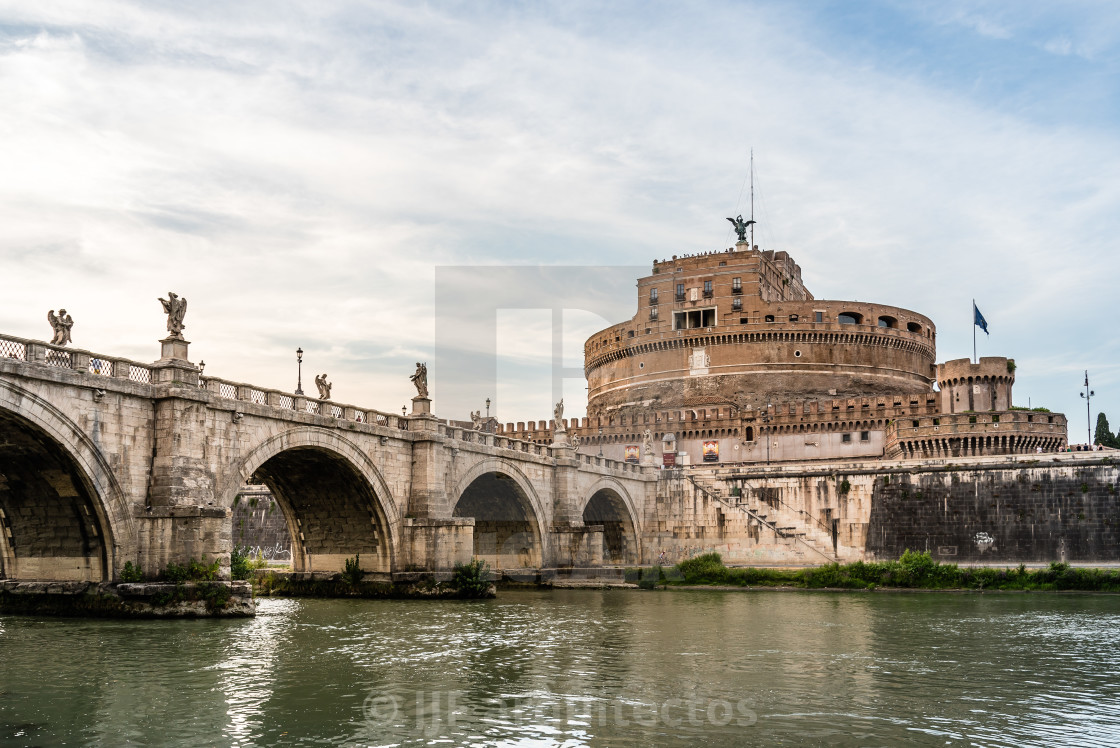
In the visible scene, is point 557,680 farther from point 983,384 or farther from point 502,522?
point 983,384

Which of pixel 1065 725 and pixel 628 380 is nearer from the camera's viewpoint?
pixel 1065 725

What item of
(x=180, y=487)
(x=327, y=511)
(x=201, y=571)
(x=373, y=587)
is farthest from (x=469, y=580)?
(x=180, y=487)

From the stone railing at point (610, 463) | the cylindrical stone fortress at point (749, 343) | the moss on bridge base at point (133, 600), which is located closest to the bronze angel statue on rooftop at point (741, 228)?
the cylindrical stone fortress at point (749, 343)

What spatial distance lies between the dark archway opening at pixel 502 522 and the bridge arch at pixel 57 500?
64.3 ft

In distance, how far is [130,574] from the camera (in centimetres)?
2709

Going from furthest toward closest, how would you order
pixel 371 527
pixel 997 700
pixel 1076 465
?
pixel 1076 465 < pixel 371 527 < pixel 997 700

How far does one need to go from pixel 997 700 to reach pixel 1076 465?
33.1 metres

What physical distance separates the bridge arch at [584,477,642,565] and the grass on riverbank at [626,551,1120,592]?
4.84 m

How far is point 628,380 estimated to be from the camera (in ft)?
275

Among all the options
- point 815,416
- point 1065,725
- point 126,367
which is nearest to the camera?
point 1065,725

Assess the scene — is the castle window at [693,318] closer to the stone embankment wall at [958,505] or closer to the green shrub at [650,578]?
the stone embankment wall at [958,505]

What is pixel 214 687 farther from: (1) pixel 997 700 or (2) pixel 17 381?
(1) pixel 997 700

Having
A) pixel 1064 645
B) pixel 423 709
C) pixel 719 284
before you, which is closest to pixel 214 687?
pixel 423 709

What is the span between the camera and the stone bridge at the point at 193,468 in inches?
1039
